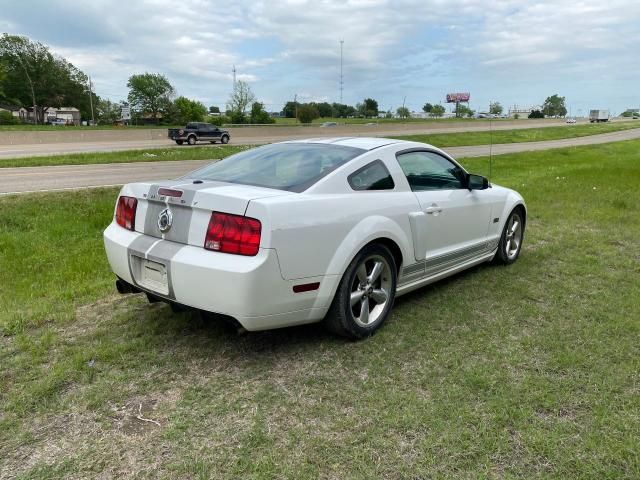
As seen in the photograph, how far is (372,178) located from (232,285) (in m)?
1.46

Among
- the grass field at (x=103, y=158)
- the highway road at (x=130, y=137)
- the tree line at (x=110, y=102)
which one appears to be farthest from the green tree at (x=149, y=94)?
the grass field at (x=103, y=158)

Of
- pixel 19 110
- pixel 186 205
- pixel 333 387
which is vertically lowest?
pixel 333 387

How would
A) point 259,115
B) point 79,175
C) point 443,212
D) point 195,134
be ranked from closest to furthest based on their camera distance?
point 443,212 < point 79,175 < point 195,134 < point 259,115

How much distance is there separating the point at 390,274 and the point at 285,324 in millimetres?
999

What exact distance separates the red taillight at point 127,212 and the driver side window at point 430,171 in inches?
82.1

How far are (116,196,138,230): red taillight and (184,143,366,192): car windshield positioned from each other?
20.7 inches

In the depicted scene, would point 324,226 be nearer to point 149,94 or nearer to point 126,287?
point 126,287

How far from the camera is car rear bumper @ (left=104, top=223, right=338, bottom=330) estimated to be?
3.02 meters

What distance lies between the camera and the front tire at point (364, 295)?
353 cm

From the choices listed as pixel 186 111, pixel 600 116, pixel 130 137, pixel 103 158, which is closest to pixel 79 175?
pixel 103 158

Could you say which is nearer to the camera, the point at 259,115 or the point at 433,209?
the point at 433,209

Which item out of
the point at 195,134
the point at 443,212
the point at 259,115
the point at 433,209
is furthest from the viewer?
the point at 259,115

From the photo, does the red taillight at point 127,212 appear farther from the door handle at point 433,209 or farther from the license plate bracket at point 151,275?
the door handle at point 433,209

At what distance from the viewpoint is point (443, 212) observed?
14.5 ft
